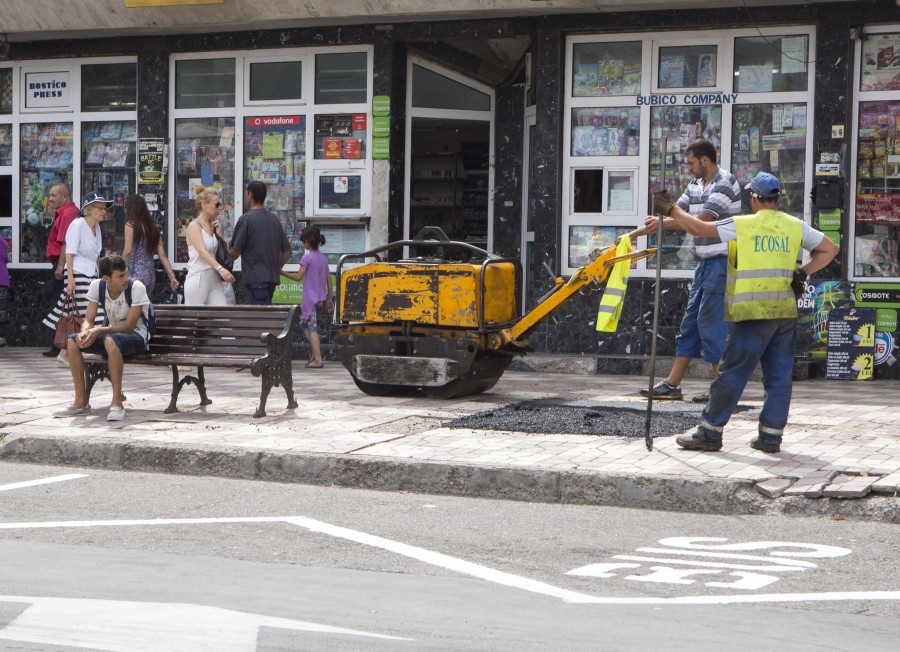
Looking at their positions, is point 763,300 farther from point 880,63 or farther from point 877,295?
point 880,63

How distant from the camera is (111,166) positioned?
52.0 feet

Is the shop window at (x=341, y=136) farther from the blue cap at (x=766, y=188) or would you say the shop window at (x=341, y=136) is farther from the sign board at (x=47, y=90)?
Answer: the blue cap at (x=766, y=188)

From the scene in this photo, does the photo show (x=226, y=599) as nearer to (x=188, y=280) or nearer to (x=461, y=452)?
(x=461, y=452)

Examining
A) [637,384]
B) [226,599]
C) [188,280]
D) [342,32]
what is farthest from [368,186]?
[226,599]

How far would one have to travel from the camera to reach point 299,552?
5797mm

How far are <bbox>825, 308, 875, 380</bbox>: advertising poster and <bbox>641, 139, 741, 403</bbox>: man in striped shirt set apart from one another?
2.88 m

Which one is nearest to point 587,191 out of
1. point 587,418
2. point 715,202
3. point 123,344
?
point 715,202

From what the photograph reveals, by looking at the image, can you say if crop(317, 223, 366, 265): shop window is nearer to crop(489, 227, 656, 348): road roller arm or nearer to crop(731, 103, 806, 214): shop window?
crop(731, 103, 806, 214): shop window

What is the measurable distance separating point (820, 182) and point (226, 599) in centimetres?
951

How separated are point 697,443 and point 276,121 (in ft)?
27.0

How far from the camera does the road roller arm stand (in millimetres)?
10094

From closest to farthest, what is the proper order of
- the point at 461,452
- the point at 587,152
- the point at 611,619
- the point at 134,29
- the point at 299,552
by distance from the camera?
the point at 611,619, the point at 299,552, the point at 461,452, the point at 587,152, the point at 134,29

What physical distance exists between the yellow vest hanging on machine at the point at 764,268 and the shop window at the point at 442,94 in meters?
7.59

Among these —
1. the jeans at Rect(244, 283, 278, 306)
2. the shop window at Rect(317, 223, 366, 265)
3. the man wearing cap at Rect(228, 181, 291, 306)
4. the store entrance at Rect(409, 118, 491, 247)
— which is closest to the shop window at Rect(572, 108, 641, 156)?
the shop window at Rect(317, 223, 366, 265)
